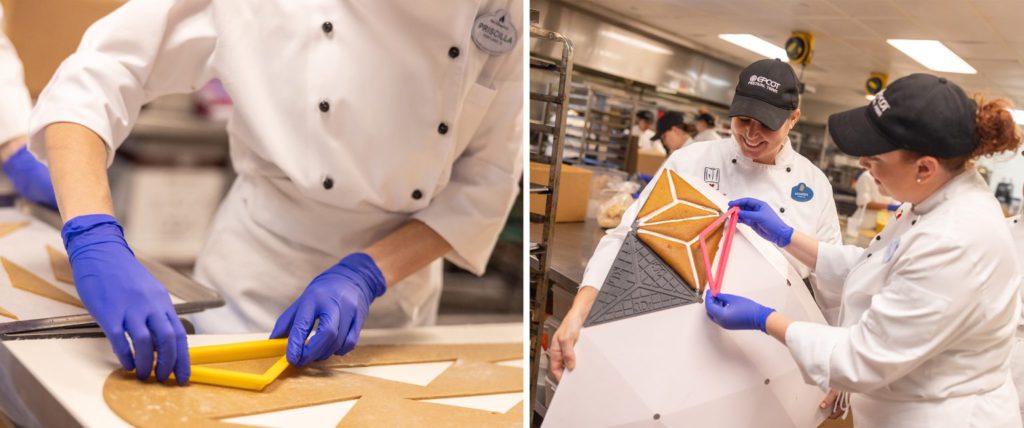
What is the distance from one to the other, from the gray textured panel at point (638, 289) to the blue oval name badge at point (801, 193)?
0.98 feet

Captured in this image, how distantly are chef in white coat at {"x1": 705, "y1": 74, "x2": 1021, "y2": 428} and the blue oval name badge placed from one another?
0.55ft

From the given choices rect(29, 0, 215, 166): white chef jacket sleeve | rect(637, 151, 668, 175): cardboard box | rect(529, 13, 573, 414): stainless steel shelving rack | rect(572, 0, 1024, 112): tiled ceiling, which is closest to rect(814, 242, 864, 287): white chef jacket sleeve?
rect(572, 0, 1024, 112): tiled ceiling

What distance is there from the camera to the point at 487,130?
150cm

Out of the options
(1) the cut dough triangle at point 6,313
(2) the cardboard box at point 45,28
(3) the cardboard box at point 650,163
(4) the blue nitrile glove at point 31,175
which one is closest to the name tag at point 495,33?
(1) the cut dough triangle at point 6,313

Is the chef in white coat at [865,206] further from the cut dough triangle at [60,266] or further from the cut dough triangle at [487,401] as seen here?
the cut dough triangle at [60,266]

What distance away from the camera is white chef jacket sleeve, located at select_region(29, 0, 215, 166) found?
1.18 metres

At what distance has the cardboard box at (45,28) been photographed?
1656 mm

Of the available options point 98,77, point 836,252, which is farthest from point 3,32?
point 836,252

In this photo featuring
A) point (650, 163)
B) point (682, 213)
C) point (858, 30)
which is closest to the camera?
point (682, 213)

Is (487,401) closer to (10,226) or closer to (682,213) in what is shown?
(682,213)

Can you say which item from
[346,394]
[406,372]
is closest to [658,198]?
[406,372]

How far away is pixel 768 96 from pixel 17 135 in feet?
5.45

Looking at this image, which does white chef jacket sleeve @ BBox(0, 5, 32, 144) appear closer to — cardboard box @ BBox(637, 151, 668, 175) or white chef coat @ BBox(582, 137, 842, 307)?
white chef coat @ BBox(582, 137, 842, 307)

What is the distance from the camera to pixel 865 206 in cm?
159
